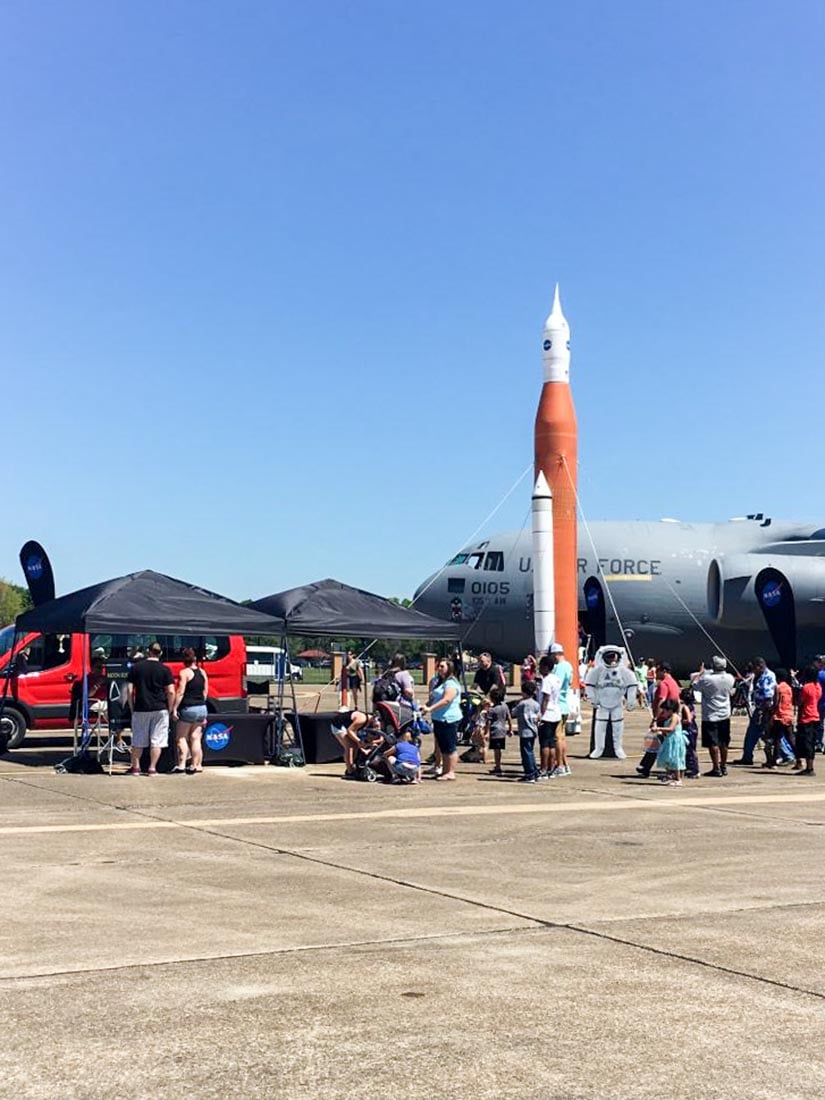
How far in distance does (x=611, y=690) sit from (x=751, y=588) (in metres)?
19.0

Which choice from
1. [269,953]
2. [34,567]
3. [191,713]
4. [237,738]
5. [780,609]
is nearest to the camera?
[269,953]

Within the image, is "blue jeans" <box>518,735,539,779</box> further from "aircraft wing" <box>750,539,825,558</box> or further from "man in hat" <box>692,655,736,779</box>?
"aircraft wing" <box>750,539,825,558</box>

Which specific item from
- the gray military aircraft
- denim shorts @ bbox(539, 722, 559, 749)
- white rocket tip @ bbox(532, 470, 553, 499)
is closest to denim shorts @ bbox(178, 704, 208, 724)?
denim shorts @ bbox(539, 722, 559, 749)

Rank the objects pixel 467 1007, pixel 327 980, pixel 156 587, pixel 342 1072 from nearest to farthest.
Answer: pixel 342 1072, pixel 467 1007, pixel 327 980, pixel 156 587

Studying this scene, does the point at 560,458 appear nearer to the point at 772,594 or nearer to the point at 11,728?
the point at 772,594

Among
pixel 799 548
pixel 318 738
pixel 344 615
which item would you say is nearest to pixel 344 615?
pixel 344 615

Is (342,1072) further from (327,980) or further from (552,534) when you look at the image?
(552,534)

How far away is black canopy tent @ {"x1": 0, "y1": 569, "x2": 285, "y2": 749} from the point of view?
18.2 m

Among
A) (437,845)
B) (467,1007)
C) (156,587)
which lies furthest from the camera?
(156,587)

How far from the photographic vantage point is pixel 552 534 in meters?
30.6

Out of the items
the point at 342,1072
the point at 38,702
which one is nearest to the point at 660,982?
the point at 342,1072

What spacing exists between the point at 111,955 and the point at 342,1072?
2.47 m

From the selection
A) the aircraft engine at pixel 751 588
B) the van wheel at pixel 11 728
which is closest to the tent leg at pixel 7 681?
the van wheel at pixel 11 728

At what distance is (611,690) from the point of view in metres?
21.7
